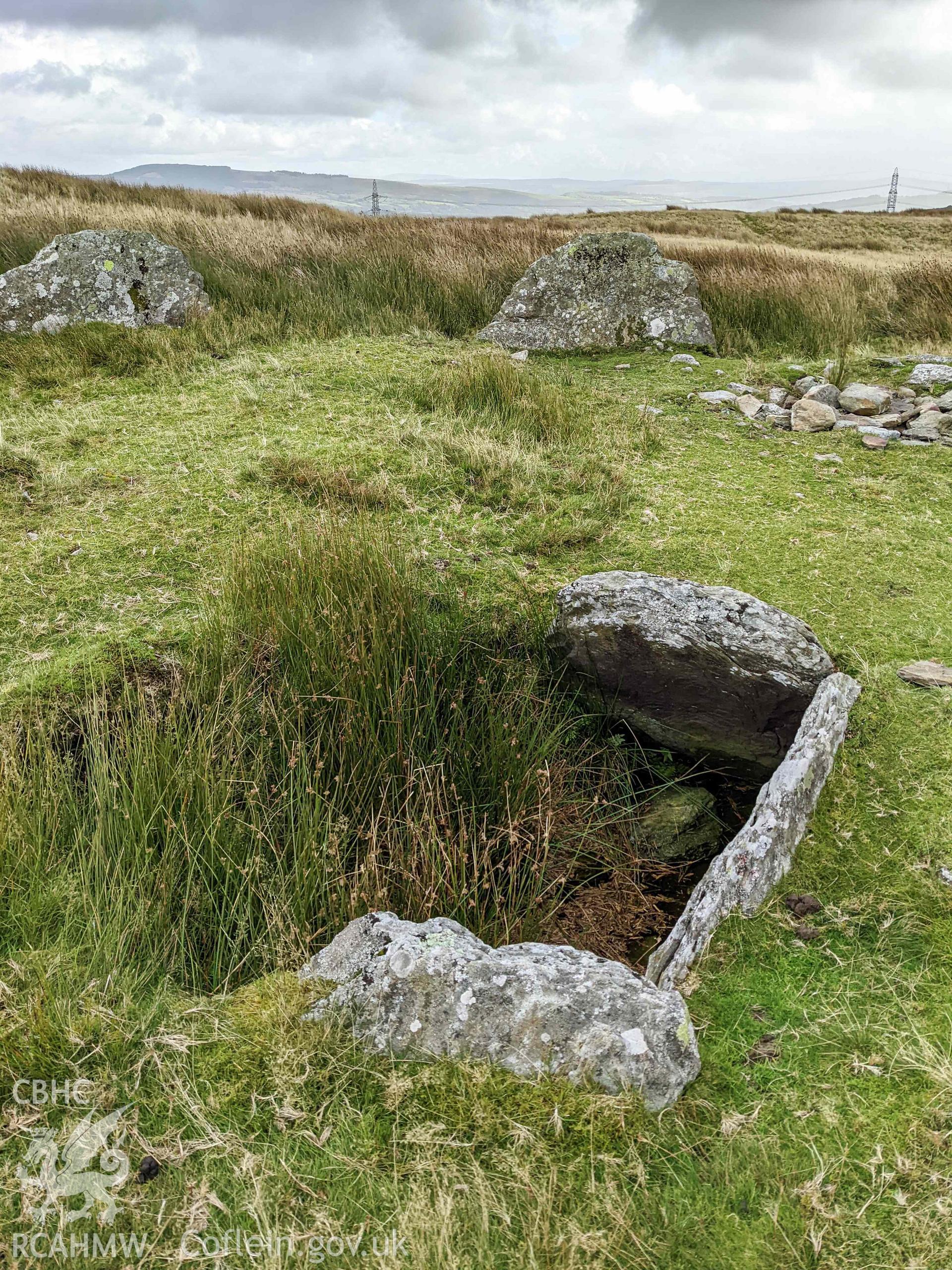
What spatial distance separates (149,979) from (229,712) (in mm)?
1235

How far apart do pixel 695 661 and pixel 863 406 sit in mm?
5024

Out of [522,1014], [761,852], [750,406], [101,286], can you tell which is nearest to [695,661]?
[761,852]

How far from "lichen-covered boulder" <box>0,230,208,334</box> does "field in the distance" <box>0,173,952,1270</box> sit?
0.48 meters

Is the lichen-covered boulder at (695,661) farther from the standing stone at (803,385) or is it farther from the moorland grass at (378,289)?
the moorland grass at (378,289)

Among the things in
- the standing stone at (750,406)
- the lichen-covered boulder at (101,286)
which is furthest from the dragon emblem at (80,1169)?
the lichen-covered boulder at (101,286)

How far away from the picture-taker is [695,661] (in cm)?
374

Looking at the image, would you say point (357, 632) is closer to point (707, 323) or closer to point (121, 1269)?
point (121, 1269)

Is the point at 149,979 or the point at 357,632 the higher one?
the point at 357,632

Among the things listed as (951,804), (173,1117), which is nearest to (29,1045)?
(173,1117)

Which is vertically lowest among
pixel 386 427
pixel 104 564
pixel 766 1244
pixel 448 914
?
pixel 448 914

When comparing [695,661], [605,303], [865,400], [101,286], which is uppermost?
[101,286]

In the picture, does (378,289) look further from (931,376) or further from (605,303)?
(931,376)

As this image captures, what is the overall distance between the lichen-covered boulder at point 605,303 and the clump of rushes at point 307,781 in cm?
639

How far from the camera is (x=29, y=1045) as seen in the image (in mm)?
1927
